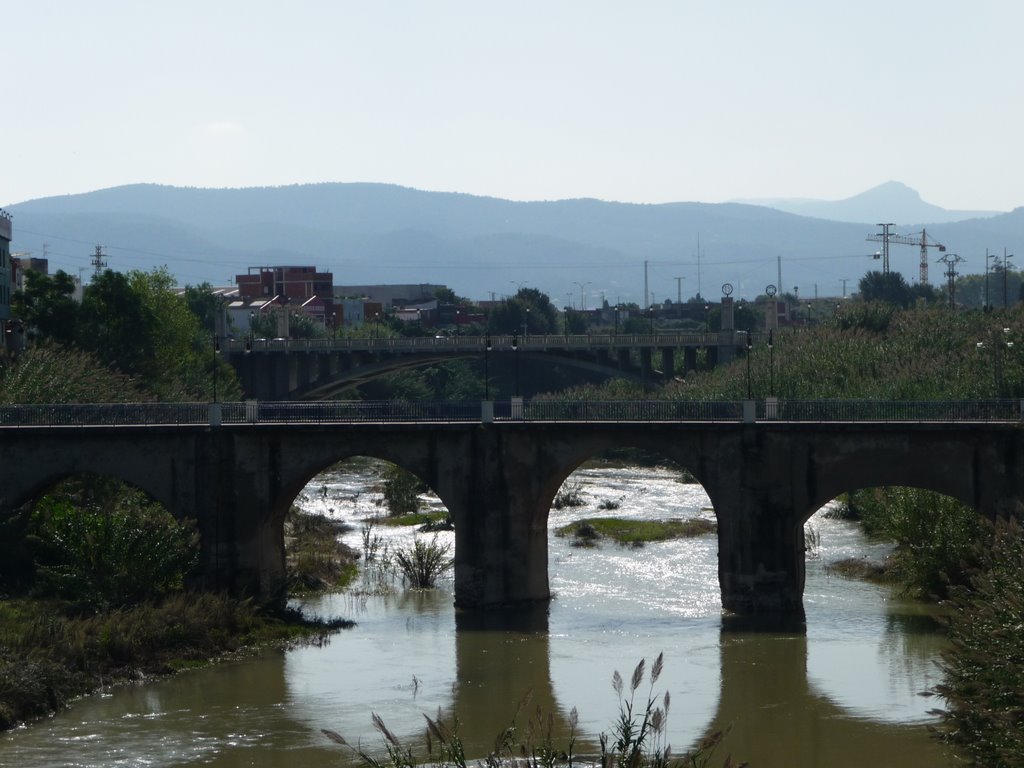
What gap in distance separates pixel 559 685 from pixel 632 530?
2760 centimetres

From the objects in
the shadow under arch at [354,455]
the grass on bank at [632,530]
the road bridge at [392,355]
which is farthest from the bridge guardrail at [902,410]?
the road bridge at [392,355]

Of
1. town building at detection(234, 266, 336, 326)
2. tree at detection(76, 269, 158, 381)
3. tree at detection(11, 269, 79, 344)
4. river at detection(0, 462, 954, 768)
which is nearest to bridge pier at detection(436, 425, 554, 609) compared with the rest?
river at detection(0, 462, 954, 768)

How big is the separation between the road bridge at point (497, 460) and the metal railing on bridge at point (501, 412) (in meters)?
0.07

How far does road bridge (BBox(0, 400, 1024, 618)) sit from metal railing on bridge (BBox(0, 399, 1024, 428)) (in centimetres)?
7

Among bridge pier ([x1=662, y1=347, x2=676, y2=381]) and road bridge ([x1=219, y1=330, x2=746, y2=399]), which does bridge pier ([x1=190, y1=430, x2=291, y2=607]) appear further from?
bridge pier ([x1=662, y1=347, x2=676, y2=381])

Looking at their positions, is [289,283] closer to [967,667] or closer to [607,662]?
[607,662]

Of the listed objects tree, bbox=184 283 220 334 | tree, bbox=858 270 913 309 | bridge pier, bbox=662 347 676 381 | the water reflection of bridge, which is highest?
tree, bbox=858 270 913 309

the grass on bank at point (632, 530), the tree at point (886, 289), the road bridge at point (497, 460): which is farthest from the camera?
the tree at point (886, 289)

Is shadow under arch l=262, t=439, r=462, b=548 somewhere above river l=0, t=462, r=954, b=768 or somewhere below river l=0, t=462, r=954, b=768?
above

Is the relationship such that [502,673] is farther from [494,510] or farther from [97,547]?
[97,547]

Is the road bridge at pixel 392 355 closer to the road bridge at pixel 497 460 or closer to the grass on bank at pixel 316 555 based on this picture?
the grass on bank at pixel 316 555

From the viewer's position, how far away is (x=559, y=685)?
43.7 meters

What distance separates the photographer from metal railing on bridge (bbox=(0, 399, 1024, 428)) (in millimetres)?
52375

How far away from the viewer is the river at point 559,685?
37875 millimetres
